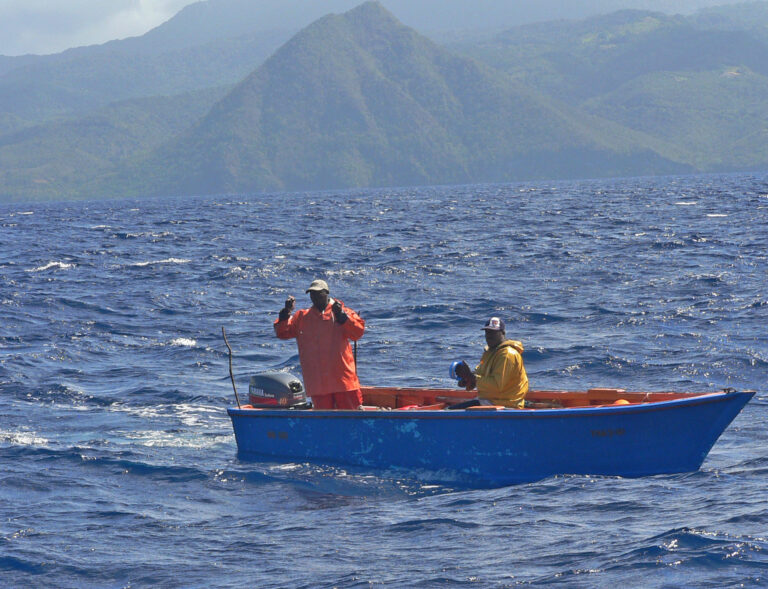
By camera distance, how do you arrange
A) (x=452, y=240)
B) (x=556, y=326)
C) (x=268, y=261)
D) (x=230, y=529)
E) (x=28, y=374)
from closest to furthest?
(x=230, y=529)
(x=28, y=374)
(x=556, y=326)
(x=268, y=261)
(x=452, y=240)

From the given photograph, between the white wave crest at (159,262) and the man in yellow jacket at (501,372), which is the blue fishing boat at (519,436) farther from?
the white wave crest at (159,262)

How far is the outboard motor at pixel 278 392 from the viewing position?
1434 centimetres

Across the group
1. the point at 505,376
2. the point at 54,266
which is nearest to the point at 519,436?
the point at 505,376

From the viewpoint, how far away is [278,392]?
14375 mm

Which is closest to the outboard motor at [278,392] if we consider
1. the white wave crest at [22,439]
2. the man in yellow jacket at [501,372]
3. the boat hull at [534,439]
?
the boat hull at [534,439]

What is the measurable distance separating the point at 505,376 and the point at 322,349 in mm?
2491

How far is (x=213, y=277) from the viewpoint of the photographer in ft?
111

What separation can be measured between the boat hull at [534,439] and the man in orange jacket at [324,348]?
521 mm

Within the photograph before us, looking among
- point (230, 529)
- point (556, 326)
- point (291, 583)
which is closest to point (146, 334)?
point (556, 326)

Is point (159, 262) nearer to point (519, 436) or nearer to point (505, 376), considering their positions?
point (505, 376)

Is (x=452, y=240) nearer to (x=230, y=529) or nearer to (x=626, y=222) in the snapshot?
(x=626, y=222)

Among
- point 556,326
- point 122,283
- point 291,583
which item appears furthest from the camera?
point 122,283

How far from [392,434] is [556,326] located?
33.9 ft

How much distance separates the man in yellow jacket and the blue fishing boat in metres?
0.40
